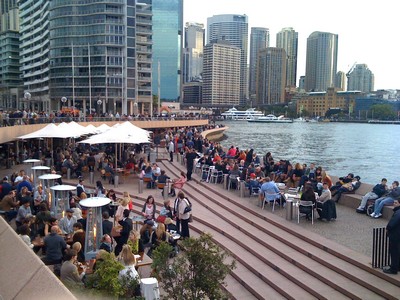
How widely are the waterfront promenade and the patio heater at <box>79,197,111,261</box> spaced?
3.12 meters

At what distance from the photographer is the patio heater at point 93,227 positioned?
30.6 feet

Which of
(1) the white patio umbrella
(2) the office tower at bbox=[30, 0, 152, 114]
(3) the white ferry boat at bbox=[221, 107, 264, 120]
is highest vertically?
(2) the office tower at bbox=[30, 0, 152, 114]

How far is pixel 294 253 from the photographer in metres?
10.2

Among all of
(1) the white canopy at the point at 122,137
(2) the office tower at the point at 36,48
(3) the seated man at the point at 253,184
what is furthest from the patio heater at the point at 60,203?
(2) the office tower at the point at 36,48

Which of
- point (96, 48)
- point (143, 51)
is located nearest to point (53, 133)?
point (96, 48)

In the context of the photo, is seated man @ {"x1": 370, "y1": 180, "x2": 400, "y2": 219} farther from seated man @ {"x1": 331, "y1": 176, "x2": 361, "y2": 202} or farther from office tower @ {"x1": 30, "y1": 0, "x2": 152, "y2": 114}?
office tower @ {"x1": 30, "y1": 0, "x2": 152, "y2": 114}

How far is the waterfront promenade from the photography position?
8391 mm

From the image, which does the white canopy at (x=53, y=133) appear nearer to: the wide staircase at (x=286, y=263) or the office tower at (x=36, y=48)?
the wide staircase at (x=286, y=263)

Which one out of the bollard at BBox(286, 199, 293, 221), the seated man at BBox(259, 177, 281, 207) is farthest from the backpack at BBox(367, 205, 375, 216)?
the seated man at BBox(259, 177, 281, 207)

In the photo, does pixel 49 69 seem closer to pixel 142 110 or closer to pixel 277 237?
pixel 142 110

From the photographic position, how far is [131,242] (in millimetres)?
9148

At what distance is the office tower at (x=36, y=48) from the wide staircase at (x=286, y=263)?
9661cm

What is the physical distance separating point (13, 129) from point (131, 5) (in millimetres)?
76505

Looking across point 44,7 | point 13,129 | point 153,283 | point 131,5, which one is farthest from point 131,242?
point 44,7
